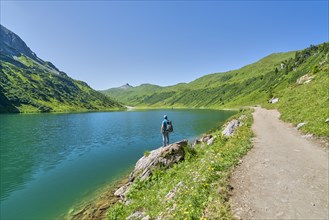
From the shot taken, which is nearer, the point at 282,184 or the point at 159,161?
the point at 282,184

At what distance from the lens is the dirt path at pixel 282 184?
10.6 metres

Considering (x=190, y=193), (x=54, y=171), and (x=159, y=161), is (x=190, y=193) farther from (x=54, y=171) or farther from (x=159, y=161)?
(x=54, y=171)

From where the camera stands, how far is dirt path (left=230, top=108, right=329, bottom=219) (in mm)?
10617

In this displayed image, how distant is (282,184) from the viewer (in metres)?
13.4

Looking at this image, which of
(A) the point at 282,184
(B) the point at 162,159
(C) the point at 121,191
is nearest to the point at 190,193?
(A) the point at 282,184

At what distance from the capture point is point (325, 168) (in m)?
15.6

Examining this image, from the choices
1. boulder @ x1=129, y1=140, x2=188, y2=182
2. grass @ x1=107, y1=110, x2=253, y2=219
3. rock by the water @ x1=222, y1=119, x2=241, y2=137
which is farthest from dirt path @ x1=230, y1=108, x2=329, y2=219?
Answer: rock by the water @ x1=222, y1=119, x2=241, y2=137

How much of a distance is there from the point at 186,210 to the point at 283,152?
40.7 feet

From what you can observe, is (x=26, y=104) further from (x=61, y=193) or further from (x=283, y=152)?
(x=283, y=152)

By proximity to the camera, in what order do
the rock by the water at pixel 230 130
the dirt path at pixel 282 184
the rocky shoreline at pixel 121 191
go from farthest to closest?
the rock by the water at pixel 230 130, the rocky shoreline at pixel 121 191, the dirt path at pixel 282 184

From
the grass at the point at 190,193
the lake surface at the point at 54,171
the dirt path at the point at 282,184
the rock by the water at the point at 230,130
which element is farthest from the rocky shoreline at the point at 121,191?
the rock by the water at the point at 230,130

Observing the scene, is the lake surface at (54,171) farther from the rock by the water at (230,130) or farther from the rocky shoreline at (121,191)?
the rock by the water at (230,130)

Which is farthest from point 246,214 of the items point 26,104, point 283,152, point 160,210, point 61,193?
point 26,104

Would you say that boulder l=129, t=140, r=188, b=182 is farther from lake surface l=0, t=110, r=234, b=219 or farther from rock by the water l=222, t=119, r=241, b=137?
rock by the water l=222, t=119, r=241, b=137
